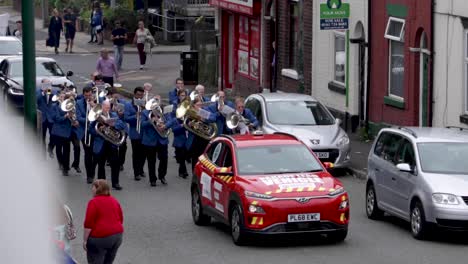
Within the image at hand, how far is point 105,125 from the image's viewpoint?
18.0 metres

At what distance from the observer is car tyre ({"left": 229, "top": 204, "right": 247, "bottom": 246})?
1270 cm

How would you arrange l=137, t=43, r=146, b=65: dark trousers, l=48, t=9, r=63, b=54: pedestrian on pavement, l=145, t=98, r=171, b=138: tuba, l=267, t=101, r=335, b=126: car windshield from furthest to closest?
l=48, t=9, r=63, b=54: pedestrian on pavement < l=137, t=43, r=146, b=65: dark trousers < l=267, t=101, r=335, b=126: car windshield < l=145, t=98, r=171, b=138: tuba

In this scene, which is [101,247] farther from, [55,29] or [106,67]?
[55,29]

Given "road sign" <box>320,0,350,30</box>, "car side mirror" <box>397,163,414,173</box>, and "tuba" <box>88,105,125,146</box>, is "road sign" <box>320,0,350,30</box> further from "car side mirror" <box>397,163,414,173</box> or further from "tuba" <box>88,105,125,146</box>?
Answer: "car side mirror" <box>397,163,414,173</box>

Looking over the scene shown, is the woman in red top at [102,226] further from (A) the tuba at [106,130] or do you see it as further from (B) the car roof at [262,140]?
(A) the tuba at [106,130]

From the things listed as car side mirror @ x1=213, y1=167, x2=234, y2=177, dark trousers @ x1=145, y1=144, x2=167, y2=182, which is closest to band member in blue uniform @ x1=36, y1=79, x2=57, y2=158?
dark trousers @ x1=145, y1=144, x2=167, y2=182

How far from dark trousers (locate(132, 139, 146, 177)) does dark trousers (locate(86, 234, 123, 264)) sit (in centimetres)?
883

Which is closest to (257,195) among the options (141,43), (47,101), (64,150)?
(64,150)

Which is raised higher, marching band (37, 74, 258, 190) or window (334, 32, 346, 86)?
window (334, 32, 346, 86)

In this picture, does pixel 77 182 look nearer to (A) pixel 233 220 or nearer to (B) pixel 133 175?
(B) pixel 133 175

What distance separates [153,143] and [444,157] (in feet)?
21.6

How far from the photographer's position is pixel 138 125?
18.7m

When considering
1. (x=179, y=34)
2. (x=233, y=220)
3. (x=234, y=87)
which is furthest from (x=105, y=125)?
(x=179, y=34)

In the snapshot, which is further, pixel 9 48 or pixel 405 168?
pixel 9 48
